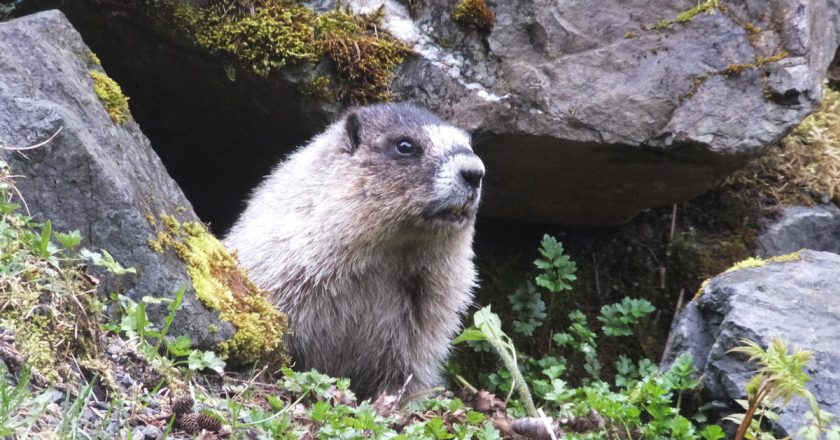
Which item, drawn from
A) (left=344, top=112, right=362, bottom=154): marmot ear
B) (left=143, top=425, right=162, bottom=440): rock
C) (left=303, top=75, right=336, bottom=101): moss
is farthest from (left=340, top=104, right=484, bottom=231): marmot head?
(left=143, top=425, right=162, bottom=440): rock

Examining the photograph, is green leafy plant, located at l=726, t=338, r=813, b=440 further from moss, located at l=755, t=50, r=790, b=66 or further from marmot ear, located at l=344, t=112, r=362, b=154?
moss, located at l=755, t=50, r=790, b=66

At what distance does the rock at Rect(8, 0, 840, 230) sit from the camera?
22.3ft

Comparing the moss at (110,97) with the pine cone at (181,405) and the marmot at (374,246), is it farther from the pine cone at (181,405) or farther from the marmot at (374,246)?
the pine cone at (181,405)

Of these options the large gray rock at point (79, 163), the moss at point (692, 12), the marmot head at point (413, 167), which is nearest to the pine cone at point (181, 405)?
the large gray rock at point (79, 163)

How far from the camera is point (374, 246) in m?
5.97

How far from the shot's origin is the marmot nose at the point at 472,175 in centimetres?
568

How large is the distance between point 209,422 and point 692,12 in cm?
477

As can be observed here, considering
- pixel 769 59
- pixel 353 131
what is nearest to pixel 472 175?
pixel 353 131

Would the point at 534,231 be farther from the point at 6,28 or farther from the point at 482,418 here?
the point at 6,28

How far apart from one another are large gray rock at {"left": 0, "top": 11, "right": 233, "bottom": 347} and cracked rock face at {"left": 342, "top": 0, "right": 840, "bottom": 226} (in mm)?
2485

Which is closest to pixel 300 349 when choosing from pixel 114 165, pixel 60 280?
pixel 114 165

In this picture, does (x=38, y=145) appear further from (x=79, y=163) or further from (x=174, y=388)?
(x=174, y=388)

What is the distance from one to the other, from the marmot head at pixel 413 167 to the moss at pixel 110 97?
151cm

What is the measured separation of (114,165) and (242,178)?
4026mm
